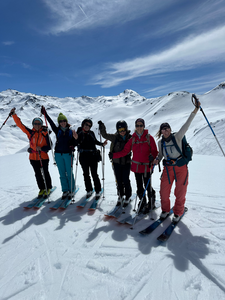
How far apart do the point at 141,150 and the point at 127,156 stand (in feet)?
1.77

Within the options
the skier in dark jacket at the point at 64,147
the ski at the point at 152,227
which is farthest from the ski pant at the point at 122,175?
the skier in dark jacket at the point at 64,147

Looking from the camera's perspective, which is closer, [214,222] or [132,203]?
[214,222]

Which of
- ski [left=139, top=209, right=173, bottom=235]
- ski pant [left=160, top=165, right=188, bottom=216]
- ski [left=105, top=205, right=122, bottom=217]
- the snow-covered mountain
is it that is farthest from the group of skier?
the snow-covered mountain

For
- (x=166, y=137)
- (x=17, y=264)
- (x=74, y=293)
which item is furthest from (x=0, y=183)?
(x=166, y=137)

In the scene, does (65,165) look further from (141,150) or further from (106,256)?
(106,256)

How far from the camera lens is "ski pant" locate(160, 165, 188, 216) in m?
4.37

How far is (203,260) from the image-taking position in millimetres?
3307

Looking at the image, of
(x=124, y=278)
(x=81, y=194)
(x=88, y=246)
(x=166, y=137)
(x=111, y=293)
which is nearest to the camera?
(x=111, y=293)

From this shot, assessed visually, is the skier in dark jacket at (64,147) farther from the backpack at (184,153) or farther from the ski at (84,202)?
the backpack at (184,153)

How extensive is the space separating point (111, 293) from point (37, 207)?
13.3 feet

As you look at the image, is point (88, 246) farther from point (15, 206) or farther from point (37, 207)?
point (15, 206)

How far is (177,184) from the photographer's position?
175 inches

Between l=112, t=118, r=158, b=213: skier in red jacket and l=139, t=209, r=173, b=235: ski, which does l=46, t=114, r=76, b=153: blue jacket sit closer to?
l=112, t=118, r=158, b=213: skier in red jacket

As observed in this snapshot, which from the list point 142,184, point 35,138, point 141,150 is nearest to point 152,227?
point 142,184
